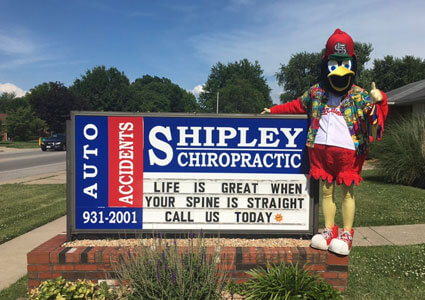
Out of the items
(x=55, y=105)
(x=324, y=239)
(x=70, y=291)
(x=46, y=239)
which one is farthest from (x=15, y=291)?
(x=55, y=105)

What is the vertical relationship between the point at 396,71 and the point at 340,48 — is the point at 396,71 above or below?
above

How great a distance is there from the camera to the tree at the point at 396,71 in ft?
151

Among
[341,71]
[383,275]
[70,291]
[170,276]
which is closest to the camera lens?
[170,276]

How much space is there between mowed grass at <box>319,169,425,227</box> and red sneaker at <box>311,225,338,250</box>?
2717 millimetres

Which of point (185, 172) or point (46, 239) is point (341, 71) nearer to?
point (185, 172)

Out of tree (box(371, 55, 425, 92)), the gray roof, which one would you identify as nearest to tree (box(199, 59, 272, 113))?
tree (box(371, 55, 425, 92))

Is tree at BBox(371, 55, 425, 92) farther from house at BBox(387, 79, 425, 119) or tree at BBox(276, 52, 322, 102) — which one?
house at BBox(387, 79, 425, 119)

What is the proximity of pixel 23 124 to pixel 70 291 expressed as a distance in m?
45.8

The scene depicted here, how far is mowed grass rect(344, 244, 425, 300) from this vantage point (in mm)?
3701

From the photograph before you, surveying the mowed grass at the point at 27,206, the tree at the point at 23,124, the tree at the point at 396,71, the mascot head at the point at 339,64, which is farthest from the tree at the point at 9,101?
the mascot head at the point at 339,64

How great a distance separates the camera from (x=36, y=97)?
48844mm

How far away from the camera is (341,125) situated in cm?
357

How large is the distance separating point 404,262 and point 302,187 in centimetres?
186

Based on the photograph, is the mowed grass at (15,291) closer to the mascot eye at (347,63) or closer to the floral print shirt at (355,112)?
the floral print shirt at (355,112)
